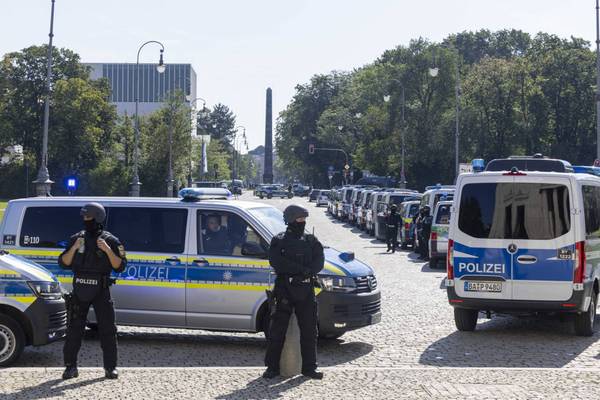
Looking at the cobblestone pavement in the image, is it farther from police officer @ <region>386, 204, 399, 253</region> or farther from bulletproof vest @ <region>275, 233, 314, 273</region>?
police officer @ <region>386, 204, 399, 253</region>

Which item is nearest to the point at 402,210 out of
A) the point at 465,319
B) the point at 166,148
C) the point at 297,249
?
the point at 465,319

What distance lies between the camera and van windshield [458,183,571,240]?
1253 cm

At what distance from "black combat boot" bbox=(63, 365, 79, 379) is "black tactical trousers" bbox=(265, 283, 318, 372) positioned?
1.71 m

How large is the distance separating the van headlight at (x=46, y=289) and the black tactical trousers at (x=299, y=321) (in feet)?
7.98

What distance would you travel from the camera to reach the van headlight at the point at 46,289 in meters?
9.98

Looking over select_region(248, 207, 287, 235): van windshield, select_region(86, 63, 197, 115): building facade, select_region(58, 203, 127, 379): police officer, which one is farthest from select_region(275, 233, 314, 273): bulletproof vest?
select_region(86, 63, 197, 115): building facade

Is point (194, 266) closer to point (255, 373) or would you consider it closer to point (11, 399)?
point (255, 373)

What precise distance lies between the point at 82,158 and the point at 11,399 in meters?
78.3

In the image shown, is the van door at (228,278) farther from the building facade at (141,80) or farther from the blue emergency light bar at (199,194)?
the building facade at (141,80)

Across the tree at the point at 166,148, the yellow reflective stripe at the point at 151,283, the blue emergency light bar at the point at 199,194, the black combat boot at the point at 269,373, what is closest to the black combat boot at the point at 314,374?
the black combat boot at the point at 269,373

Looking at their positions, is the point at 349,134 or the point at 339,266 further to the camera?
the point at 349,134

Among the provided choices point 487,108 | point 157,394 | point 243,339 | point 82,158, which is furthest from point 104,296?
point 82,158

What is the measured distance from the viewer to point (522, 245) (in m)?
12.6

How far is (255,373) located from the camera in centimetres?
931
